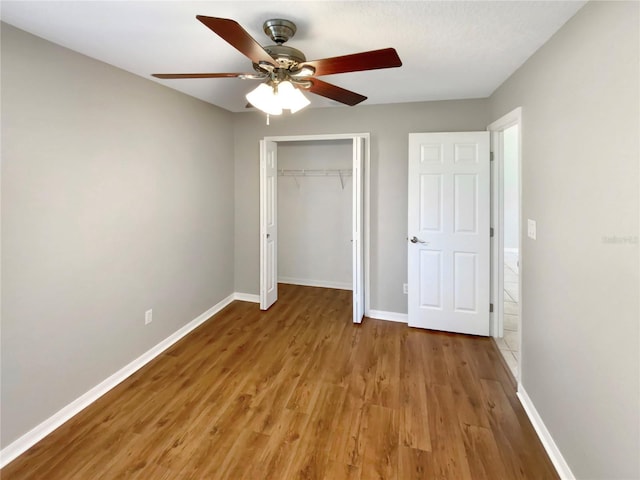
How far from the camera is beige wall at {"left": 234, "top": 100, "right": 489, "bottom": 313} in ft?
11.2

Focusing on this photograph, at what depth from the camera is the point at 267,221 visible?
3.92 meters

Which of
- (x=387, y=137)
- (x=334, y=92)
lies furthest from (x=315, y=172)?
(x=334, y=92)

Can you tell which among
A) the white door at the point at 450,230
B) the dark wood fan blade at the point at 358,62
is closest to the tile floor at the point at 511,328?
the white door at the point at 450,230

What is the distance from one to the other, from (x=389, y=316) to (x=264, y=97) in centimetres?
283

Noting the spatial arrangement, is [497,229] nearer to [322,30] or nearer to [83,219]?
[322,30]

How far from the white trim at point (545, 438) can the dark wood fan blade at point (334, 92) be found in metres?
2.26

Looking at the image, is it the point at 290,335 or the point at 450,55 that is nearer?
the point at 450,55

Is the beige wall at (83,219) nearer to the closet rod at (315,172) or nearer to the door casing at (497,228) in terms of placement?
the closet rod at (315,172)

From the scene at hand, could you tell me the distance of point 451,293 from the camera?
3402 millimetres

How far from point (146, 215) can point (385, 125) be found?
2.53 meters

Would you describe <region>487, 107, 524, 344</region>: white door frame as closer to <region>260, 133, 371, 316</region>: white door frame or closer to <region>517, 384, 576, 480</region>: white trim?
<region>517, 384, 576, 480</region>: white trim

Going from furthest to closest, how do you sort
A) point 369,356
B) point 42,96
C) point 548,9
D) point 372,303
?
point 372,303, point 369,356, point 42,96, point 548,9

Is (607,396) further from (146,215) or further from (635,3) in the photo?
(146,215)

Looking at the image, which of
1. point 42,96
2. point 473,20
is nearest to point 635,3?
point 473,20
